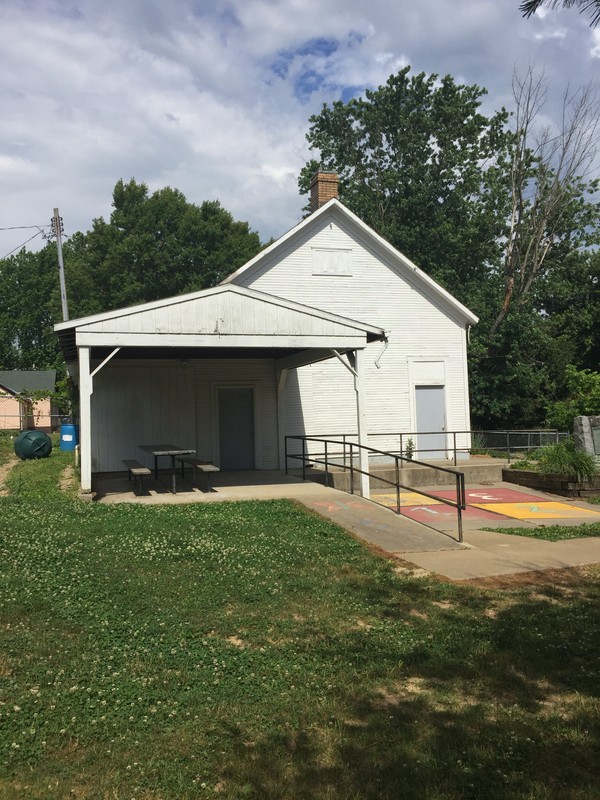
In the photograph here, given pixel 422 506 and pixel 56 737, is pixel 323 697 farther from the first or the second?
pixel 422 506

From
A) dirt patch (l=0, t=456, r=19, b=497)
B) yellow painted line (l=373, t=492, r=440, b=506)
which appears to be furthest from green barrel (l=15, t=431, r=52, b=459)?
yellow painted line (l=373, t=492, r=440, b=506)

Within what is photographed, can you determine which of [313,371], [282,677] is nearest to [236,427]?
[313,371]

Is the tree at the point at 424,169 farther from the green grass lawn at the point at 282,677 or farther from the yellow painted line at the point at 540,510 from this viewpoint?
the green grass lawn at the point at 282,677

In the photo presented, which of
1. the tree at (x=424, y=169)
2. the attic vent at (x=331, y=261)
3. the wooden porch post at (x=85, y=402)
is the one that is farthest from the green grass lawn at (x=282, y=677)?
the tree at (x=424, y=169)

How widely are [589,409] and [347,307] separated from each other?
7.39 m

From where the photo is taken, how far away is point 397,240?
36000 millimetres

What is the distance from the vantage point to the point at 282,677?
5.13 m

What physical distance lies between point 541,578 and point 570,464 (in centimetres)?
884

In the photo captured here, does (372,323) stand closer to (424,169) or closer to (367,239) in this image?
(367,239)

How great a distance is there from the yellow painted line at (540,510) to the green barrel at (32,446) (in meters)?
12.1

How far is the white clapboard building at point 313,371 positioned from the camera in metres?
17.1

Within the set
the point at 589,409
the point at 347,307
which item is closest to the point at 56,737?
the point at 347,307

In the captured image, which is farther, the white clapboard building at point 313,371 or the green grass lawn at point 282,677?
the white clapboard building at point 313,371

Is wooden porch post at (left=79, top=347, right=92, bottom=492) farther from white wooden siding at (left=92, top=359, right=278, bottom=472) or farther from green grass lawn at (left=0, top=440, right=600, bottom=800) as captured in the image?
white wooden siding at (left=92, top=359, right=278, bottom=472)
